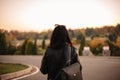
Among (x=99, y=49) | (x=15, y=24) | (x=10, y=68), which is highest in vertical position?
(x=15, y=24)

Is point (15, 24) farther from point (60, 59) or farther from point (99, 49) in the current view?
point (60, 59)

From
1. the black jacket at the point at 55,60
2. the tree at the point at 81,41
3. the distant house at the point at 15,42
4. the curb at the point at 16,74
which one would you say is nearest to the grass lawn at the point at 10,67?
the curb at the point at 16,74

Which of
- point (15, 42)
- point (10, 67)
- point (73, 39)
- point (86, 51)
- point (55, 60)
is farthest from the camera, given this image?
point (10, 67)

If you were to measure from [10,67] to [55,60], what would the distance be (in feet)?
15.2

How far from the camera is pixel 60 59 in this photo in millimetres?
3482

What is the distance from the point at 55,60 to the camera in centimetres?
349

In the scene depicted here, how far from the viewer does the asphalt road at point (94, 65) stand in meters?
7.49

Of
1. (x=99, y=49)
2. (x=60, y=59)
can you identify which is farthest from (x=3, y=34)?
(x=60, y=59)

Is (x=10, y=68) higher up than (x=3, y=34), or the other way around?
(x=3, y=34)

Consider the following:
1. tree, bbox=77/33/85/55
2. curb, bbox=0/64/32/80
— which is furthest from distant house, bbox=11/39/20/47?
tree, bbox=77/33/85/55

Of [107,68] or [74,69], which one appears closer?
[74,69]

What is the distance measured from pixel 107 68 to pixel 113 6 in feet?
4.81

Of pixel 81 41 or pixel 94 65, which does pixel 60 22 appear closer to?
pixel 81 41

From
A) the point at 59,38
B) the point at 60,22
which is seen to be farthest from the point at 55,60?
the point at 60,22
